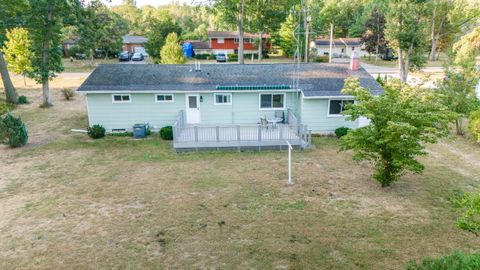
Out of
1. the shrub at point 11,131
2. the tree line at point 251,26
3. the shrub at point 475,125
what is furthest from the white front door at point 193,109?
the shrub at point 475,125

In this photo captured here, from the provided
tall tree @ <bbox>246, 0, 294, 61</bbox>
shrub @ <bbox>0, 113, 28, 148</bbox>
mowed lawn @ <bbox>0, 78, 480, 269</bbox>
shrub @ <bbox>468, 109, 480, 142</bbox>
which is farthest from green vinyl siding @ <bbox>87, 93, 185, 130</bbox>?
tall tree @ <bbox>246, 0, 294, 61</bbox>

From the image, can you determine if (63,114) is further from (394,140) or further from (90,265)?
(394,140)

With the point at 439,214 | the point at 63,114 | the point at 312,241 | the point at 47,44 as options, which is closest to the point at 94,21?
the point at 47,44

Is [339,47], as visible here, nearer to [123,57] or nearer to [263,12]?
[263,12]

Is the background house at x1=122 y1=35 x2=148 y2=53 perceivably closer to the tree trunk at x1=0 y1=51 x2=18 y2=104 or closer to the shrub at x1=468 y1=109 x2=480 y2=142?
the tree trunk at x1=0 y1=51 x2=18 y2=104

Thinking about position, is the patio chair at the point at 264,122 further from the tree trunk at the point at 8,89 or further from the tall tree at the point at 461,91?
the tree trunk at the point at 8,89

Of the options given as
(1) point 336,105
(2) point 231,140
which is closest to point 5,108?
(2) point 231,140
